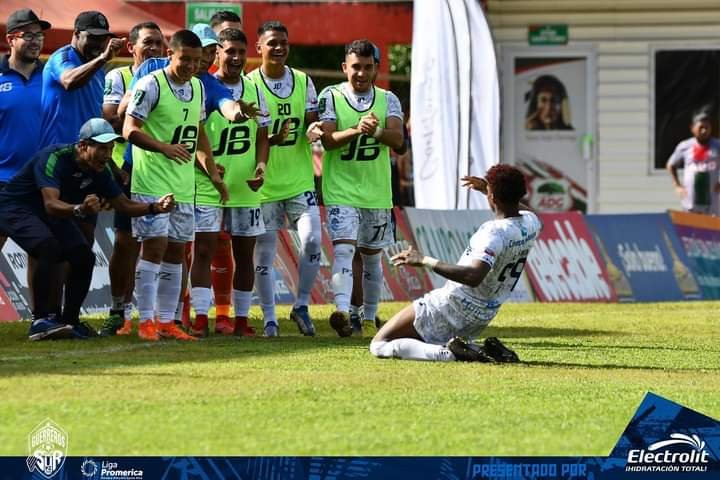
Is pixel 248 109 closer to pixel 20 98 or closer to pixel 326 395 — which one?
pixel 20 98

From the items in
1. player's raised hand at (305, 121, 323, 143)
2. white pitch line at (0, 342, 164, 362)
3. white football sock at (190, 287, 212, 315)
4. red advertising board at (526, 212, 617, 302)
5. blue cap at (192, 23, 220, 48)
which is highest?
blue cap at (192, 23, 220, 48)

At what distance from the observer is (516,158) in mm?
28188

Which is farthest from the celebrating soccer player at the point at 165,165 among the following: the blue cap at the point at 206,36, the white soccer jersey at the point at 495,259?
the white soccer jersey at the point at 495,259

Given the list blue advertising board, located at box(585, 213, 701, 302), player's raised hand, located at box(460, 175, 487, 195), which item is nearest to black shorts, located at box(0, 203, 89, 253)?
player's raised hand, located at box(460, 175, 487, 195)

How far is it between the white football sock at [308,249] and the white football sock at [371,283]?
556mm

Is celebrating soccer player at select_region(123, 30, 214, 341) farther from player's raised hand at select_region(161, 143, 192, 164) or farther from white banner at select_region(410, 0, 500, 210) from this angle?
white banner at select_region(410, 0, 500, 210)

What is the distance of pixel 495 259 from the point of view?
11016mm

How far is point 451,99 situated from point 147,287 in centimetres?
1099

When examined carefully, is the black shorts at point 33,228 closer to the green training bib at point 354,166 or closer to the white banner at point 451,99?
the green training bib at point 354,166

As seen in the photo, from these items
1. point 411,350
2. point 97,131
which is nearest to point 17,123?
point 97,131

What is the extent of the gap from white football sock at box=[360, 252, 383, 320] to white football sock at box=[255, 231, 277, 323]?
88 centimetres

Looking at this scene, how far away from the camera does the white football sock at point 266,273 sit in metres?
13.8

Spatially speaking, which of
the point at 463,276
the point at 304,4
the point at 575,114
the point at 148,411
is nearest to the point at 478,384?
the point at 463,276

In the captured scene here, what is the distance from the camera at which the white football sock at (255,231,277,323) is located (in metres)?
13.8
